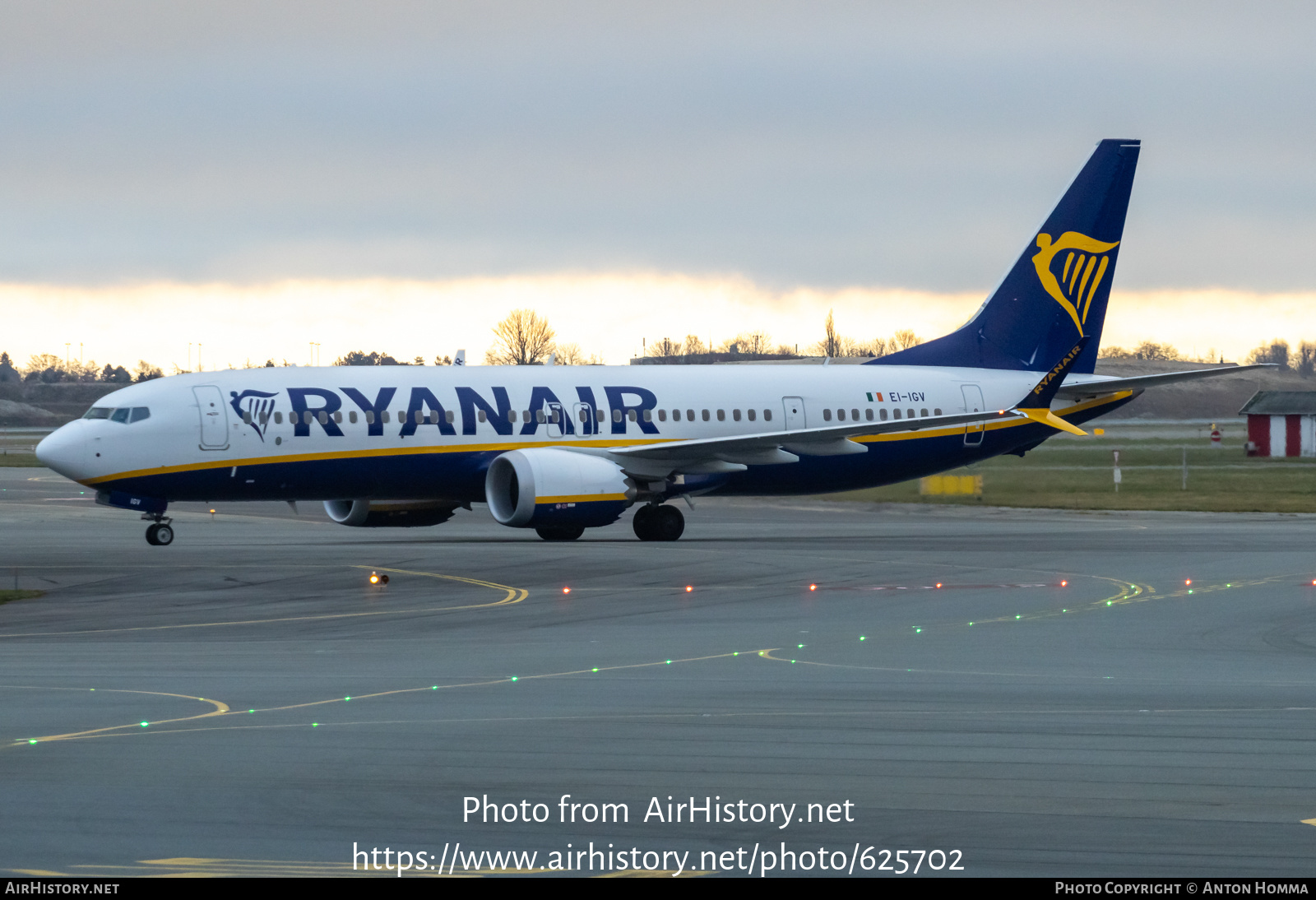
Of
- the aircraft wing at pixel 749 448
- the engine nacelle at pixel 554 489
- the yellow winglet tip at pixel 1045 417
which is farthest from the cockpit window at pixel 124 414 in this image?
the yellow winglet tip at pixel 1045 417

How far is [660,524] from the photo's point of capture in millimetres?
38625

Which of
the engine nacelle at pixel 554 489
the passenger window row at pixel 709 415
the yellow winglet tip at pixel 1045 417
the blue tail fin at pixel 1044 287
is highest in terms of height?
the blue tail fin at pixel 1044 287

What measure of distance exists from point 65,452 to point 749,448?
1506 centimetres

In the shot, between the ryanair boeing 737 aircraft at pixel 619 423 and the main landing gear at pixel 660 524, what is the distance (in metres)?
0.04

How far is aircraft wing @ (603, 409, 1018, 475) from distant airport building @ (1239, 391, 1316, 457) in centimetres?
5840

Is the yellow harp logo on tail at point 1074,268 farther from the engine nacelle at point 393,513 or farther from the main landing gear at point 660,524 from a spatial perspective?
the engine nacelle at point 393,513

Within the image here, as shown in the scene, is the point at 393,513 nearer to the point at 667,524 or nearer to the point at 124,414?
the point at 667,524

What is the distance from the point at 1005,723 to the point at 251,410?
1013 inches

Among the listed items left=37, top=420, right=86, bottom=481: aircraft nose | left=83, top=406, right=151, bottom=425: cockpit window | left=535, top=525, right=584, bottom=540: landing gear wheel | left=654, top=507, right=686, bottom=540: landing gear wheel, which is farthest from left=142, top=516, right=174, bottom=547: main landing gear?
left=654, top=507, right=686, bottom=540: landing gear wheel

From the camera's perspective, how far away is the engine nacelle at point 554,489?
35.7m

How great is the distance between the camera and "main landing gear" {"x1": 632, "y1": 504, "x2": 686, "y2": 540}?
38.6 meters

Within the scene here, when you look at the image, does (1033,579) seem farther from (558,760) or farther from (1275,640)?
(558,760)

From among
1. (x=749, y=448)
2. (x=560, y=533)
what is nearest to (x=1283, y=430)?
(x=749, y=448)

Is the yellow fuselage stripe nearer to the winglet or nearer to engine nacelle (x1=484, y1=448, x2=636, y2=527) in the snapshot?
engine nacelle (x1=484, y1=448, x2=636, y2=527)
